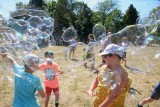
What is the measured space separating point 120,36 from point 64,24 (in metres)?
41.1

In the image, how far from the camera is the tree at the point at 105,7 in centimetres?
6819

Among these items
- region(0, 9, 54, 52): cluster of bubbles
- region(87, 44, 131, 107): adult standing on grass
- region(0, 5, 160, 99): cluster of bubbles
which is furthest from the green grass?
region(87, 44, 131, 107): adult standing on grass

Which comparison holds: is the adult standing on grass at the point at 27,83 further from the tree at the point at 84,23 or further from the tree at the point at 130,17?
the tree at the point at 130,17

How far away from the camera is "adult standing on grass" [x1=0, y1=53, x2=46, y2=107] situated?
4.37 metres

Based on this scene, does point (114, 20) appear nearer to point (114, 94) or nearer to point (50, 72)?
point (50, 72)

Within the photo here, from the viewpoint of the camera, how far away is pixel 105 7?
7125 cm

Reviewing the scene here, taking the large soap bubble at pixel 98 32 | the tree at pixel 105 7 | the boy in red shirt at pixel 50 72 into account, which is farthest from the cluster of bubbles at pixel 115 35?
the tree at pixel 105 7

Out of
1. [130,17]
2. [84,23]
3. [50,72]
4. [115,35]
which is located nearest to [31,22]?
[50,72]

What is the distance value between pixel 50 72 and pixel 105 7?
2602 inches

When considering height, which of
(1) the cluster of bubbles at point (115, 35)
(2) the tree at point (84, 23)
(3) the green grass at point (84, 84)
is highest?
(2) the tree at point (84, 23)

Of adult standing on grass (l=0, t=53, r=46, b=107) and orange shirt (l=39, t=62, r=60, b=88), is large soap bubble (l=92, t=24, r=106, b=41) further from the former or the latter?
adult standing on grass (l=0, t=53, r=46, b=107)

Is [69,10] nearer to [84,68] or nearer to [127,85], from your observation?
[84,68]

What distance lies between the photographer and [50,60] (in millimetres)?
6168

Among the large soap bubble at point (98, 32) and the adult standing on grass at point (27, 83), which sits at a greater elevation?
the large soap bubble at point (98, 32)
